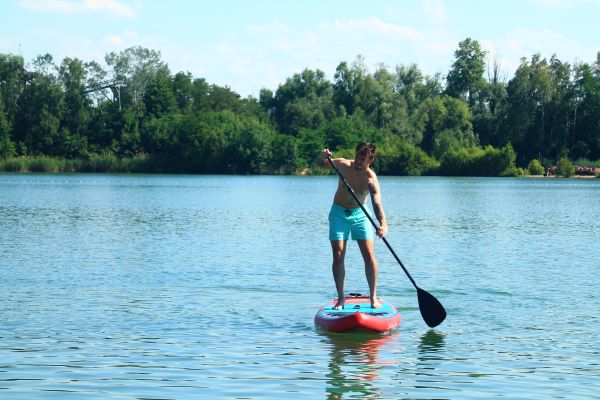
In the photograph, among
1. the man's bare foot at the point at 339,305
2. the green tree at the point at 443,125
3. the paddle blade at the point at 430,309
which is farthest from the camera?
the green tree at the point at 443,125

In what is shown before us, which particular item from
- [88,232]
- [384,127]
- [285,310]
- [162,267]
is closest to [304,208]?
[88,232]

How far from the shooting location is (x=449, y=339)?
1312 cm

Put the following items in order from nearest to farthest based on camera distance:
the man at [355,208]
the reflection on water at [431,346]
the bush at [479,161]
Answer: the reflection on water at [431,346] < the man at [355,208] < the bush at [479,161]

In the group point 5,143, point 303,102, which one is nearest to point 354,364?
point 5,143

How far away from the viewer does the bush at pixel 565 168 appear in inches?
3971

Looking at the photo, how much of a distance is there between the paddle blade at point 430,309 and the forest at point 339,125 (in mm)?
88540

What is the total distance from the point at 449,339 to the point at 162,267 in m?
9.12

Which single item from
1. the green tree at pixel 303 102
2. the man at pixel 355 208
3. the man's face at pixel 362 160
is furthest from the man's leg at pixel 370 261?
the green tree at pixel 303 102

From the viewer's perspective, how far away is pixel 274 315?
14789mm

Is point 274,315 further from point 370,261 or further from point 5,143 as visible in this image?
point 5,143

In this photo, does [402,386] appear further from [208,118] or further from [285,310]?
[208,118]

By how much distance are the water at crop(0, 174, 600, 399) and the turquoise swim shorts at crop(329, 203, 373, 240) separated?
1.32m

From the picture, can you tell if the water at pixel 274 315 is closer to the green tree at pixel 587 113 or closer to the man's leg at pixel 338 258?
→ the man's leg at pixel 338 258

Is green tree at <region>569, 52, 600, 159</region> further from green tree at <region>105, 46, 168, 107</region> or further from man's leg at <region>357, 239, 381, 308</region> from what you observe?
man's leg at <region>357, 239, 381, 308</region>
